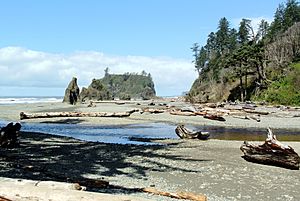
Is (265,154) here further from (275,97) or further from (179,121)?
(275,97)

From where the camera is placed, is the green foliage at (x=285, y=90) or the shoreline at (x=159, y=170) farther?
the green foliage at (x=285, y=90)

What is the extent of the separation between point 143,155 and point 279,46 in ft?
222

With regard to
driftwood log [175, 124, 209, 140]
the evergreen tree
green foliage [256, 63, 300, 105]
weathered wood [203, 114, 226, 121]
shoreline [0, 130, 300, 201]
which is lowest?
shoreline [0, 130, 300, 201]

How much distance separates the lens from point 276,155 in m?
13.5

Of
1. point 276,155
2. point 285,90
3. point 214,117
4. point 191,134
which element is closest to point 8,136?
point 191,134

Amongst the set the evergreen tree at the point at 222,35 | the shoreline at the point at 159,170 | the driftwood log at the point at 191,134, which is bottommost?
the shoreline at the point at 159,170

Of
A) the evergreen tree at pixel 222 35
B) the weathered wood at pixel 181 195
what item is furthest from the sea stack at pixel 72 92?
the weathered wood at pixel 181 195

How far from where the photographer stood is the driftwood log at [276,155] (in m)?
13.2

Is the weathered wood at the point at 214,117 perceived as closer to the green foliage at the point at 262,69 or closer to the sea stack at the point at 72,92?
the green foliage at the point at 262,69

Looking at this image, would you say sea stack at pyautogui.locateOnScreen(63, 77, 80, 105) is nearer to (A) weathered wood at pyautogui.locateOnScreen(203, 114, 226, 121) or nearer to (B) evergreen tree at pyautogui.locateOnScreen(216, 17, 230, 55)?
(A) weathered wood at pyautogui.locateOnScreen(203, 114, 226, 121)

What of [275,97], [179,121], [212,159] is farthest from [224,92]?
[212,159]

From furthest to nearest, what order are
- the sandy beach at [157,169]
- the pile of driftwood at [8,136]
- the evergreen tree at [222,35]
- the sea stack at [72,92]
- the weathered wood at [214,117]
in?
1. the evergreen tree at [222,35]
2. the sea stack at [72,92]
3. the weathered wood at [214,117]
4. the pile of driftwood at [8,136]
5. the sandy beach at [157,169]

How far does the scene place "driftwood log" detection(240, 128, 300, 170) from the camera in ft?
43.4

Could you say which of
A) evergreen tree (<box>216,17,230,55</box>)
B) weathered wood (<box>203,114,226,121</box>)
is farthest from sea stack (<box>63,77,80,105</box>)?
evergreen tree (<box>216,17,230,55</box>)
